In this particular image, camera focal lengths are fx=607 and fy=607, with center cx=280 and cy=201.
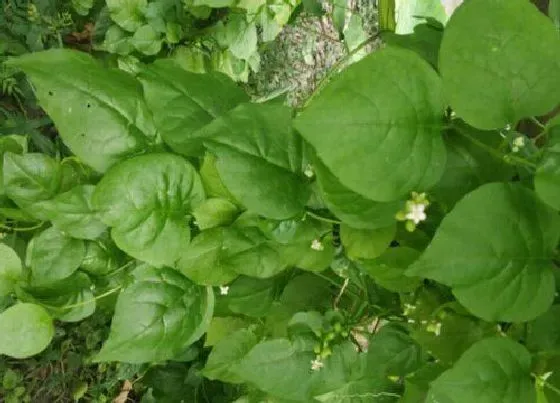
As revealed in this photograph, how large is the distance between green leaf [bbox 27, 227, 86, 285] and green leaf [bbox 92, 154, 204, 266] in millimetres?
131

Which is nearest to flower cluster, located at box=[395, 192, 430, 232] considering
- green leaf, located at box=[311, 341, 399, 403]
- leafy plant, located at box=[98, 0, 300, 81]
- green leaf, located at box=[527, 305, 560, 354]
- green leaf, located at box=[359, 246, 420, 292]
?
green leaf, located at box=[359, 246, 420, 292]

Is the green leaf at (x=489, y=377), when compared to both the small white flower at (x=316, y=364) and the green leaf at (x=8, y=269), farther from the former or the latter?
the green leaf at (x=8, y=269)

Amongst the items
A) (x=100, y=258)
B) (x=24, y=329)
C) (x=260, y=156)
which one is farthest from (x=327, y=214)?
(x=24, y=329)

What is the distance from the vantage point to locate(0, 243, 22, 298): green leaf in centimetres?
95

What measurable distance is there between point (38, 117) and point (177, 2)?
57cm

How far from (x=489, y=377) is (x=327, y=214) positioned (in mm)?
330

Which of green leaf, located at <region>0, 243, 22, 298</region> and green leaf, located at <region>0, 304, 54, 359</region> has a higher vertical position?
green leaf, located at <region>0, 243, 22, 298</region>

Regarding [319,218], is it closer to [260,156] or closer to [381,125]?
[260,156]

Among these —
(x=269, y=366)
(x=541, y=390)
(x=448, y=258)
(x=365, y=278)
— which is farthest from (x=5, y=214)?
(x=541, y=390)

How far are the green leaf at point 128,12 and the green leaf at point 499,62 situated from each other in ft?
4.07

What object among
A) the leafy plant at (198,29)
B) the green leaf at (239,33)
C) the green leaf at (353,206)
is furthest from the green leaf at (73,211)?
the green leaf at (239,33)

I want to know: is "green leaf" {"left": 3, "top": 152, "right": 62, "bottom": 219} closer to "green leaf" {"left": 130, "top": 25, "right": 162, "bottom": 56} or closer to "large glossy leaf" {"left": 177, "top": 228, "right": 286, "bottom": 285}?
"large glossy leaf" {"left": 177, "top": 228, "right": 286, "bottom": 285}

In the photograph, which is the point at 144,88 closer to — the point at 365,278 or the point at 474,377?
the point at 365,278

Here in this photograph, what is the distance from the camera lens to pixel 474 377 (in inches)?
27.5
